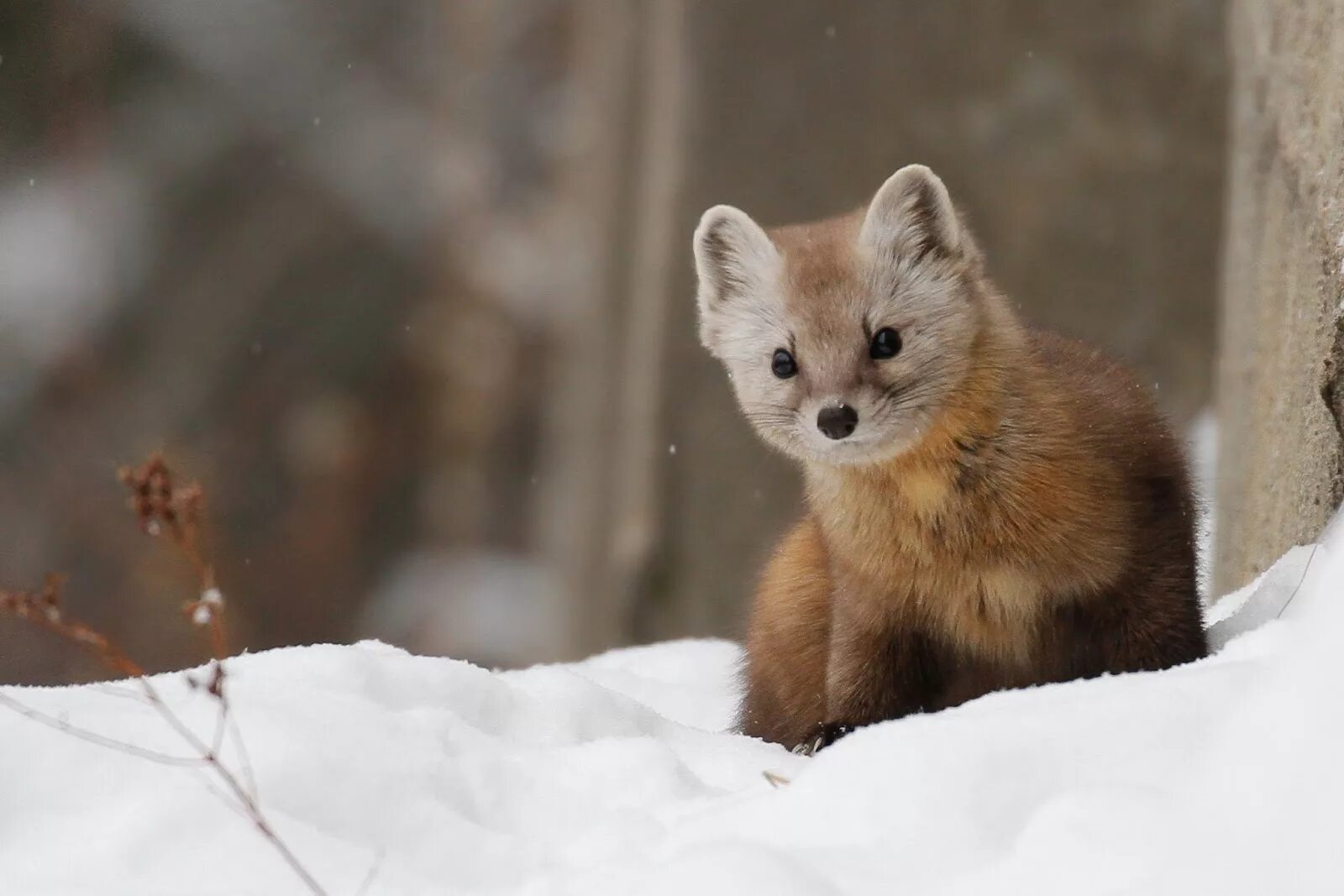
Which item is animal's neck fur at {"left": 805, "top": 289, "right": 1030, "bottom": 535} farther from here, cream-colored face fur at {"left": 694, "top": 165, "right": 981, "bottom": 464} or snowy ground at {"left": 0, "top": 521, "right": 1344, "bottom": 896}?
snowy ground at {"left": 0, "top": 521, "right": 1344, "bottom": 896}

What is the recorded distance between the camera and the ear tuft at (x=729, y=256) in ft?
14.0

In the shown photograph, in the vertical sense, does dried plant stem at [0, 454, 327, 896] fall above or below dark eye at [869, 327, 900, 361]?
below

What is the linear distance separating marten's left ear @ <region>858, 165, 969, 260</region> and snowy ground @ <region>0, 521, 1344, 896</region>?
1.28 metres

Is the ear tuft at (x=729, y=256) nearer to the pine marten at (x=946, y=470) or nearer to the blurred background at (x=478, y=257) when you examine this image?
the pine marten at (x=946, y=470)

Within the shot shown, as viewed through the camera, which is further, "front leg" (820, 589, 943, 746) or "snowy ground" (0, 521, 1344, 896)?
"front leg" (820, 589, 943, 746)

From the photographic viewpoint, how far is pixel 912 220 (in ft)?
13.5

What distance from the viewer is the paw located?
13.0ft

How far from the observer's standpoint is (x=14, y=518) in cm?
1292

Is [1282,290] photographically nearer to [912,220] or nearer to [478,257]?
[912,220]

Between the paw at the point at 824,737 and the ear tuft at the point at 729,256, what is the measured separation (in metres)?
1.11

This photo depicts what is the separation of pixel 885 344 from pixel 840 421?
26cm

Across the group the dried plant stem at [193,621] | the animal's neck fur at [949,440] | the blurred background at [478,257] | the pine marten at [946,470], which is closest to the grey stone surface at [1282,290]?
the pine marten at [946,470]

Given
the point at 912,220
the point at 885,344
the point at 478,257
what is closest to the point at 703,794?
the point at 885,344

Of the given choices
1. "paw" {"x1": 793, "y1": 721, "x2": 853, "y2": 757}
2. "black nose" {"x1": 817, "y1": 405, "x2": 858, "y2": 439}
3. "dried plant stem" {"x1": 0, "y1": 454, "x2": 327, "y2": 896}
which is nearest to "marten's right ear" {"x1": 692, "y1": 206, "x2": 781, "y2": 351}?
"black nose" {"x1": 817, "y1": 405, "x2": 858, "y2": 439}
